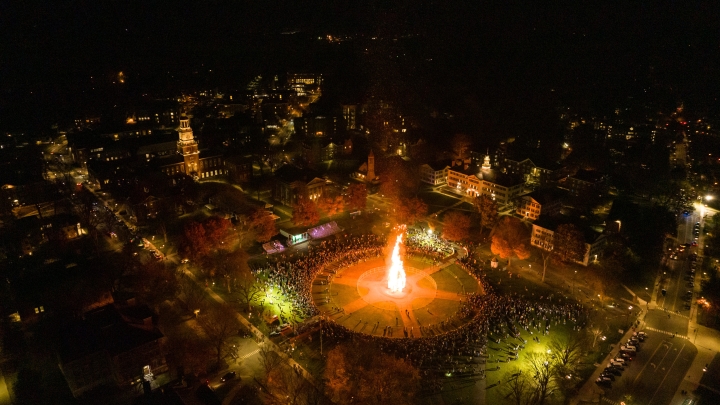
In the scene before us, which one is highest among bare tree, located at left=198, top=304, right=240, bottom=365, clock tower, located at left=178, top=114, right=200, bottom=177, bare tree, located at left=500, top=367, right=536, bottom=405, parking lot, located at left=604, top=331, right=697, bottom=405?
clock tower, located at left=178, top=114, right=200, bottom=177

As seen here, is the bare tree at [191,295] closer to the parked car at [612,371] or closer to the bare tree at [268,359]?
the bare tree at [268,359]

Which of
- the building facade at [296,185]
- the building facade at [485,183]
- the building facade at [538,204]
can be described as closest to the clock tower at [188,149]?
the building facade at [296,185]

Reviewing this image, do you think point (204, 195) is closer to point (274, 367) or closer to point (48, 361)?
point (48, 361)

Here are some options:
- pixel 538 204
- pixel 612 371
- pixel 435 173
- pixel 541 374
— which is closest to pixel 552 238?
pixel 538 204

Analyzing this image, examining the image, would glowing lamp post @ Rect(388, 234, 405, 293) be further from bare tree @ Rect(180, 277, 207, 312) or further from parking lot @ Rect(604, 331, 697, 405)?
parking lot @ Rect(604, 331, 697, 405)

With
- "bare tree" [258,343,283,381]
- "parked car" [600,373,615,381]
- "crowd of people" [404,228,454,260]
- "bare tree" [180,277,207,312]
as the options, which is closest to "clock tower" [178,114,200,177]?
"bare tree" [180,277,207,312]

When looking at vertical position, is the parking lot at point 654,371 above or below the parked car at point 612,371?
below

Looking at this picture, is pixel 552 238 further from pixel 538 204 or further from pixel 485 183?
pixel 485 183
